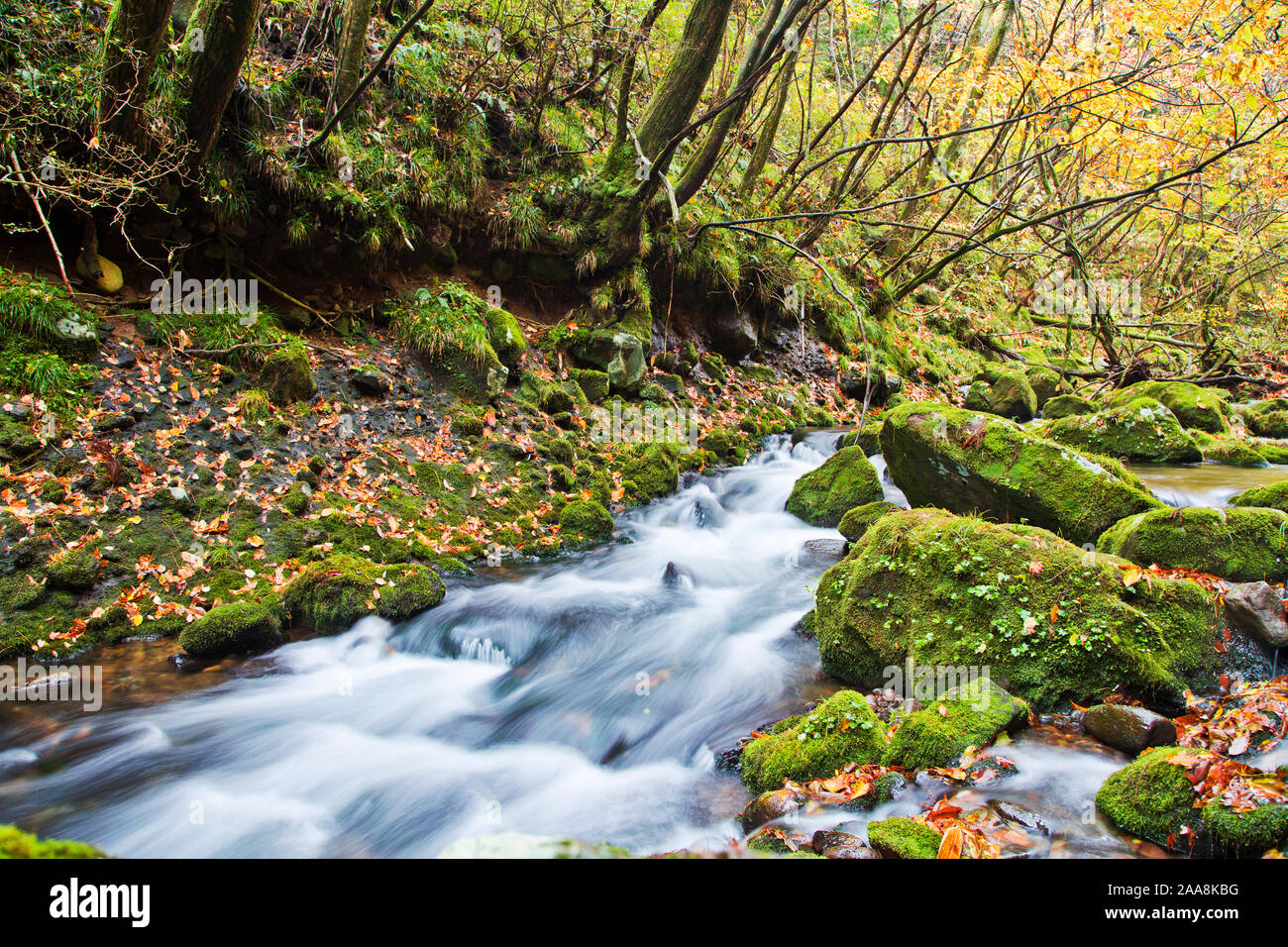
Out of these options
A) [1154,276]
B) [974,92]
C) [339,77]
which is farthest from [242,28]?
[1154,276]

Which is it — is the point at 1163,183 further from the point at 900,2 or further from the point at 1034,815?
the point at 900,2

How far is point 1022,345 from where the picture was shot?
19.2 m

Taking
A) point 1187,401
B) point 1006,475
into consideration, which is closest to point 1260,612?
point 1006,475

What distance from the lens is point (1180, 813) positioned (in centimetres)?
276

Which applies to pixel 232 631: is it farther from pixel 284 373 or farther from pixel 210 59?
pixel 210 59

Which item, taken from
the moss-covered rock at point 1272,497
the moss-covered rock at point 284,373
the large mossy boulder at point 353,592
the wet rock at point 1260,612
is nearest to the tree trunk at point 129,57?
the moss-covered rock at point 284,373

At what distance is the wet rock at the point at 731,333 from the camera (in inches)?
496

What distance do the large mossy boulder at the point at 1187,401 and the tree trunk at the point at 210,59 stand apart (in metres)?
13.1

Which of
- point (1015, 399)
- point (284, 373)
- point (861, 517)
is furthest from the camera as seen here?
point (1015, 399)

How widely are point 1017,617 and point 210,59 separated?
8422 mm

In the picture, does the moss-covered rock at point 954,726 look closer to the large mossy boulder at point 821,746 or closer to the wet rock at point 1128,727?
the large mossy boulder at point 821,746

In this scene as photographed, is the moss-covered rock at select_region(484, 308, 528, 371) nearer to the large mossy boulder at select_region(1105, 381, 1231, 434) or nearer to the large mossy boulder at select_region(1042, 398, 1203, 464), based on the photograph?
the large mossy boulder at select_region(1042, 398, 1203, 464)

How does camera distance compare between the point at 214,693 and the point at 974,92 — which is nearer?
the point at 214,693
